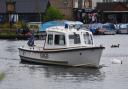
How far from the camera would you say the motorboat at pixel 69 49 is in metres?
41.2

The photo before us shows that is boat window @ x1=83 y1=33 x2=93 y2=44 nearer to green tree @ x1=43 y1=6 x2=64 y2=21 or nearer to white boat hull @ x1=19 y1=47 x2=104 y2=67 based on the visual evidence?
white boat hull @ x1=19 y1=47 x2=104 y2=67

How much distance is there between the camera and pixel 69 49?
41.4m

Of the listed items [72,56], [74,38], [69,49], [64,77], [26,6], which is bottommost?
[26,6]

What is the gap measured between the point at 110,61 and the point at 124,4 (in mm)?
108836

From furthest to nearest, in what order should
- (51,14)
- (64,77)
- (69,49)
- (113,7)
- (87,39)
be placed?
1. (113,7)
2. (51,14)
3. (87,39)
4. (69,49)
5. (64,77)

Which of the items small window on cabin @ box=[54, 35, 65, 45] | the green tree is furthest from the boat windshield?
the green tree

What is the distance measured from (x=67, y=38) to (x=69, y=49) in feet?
4.77

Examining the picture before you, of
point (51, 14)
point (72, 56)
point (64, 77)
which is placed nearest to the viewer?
point (64, 77)

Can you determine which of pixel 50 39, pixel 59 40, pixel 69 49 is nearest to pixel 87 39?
pixel 59 40

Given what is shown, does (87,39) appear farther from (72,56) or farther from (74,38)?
(72,56)

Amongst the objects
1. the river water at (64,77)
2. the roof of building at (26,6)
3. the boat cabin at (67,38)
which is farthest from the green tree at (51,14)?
the boat cabin at (67,38)

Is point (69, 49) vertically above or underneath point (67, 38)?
underneath

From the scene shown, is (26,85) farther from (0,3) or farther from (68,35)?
(0,3)

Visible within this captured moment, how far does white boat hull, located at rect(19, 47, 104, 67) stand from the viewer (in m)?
41.1
